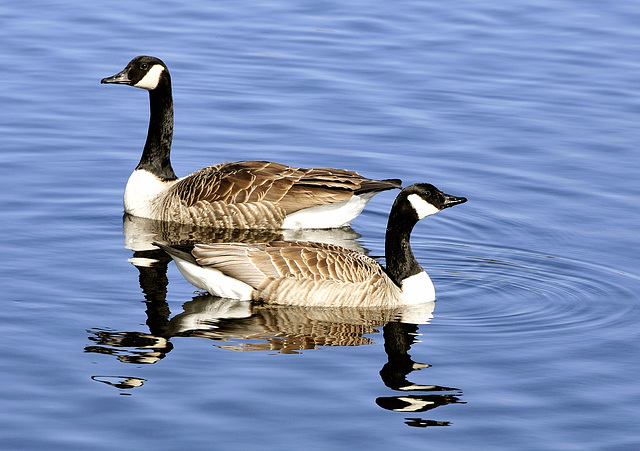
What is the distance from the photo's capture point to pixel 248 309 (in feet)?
40.1

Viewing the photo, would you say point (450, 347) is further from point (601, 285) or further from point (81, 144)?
point (81, 144)

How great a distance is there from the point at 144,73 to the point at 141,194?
78.5 inches

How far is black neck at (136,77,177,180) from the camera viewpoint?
1671 centimetres

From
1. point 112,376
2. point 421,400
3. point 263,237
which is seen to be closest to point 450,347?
point 421,400

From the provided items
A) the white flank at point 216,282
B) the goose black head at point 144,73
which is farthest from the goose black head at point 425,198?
the goose black head at point 144,73

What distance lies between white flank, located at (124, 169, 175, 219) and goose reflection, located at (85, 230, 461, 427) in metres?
2.90

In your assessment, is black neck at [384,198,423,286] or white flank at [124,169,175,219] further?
white flank at [124,169,175,219]

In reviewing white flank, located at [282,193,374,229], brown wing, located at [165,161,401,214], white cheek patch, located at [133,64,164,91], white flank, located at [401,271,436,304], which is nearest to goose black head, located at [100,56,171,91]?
white cheek patch, located at [133,64,164,91]

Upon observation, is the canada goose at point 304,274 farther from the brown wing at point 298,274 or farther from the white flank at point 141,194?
the white flank at point 141,194

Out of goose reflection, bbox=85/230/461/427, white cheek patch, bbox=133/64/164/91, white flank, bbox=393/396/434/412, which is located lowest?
white flank, bbox=393/396/434/412

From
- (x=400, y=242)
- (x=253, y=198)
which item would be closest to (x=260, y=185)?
(x=253, y=198)

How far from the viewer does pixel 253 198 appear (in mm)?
15883

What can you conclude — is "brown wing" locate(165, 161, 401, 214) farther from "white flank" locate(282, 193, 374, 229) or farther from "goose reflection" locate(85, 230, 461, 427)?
"goose reflection" locate(85, 230, 461, 427)

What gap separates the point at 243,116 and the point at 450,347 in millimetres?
9324
